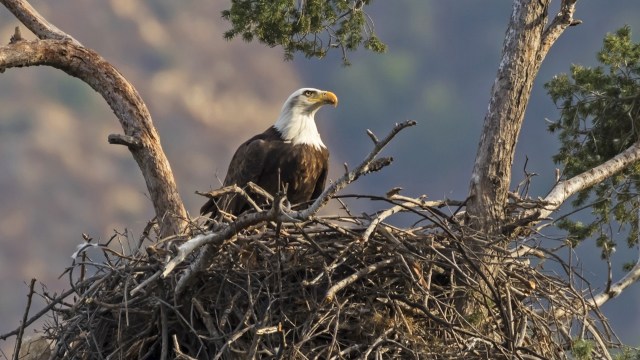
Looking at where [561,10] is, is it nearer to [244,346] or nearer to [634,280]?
[634,280]

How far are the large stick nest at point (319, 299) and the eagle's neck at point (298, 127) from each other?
250cm

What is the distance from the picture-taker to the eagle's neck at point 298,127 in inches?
357

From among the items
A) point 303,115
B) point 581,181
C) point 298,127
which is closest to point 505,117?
point 581,181

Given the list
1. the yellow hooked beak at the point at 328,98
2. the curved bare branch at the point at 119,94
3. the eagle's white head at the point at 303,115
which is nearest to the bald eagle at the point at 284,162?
the eagle's white head at the point at 303,115

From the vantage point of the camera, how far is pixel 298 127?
9211 millimetres

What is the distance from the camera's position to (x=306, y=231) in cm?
635

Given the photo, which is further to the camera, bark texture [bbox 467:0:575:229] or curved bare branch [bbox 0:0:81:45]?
curved bare branch [bbox 0:0:81:45]

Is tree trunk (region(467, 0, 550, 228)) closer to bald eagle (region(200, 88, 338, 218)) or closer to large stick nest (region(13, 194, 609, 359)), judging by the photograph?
large stick nest (region(13, 194, 609, 359))

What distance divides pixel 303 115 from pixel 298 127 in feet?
0.74

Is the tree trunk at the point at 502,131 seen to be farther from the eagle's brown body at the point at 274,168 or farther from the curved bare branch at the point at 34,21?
the curved bare branch at the point at 34,21

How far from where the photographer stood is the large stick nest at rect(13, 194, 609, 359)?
6.02 metres

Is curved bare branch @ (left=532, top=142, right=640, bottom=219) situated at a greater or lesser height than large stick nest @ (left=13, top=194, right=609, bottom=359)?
greater

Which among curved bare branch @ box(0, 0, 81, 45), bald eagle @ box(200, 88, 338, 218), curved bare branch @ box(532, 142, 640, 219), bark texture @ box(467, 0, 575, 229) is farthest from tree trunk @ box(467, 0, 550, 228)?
curved bare branch @ box(0, 0, 81, 45)

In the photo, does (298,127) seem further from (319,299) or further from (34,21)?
(319,299)
